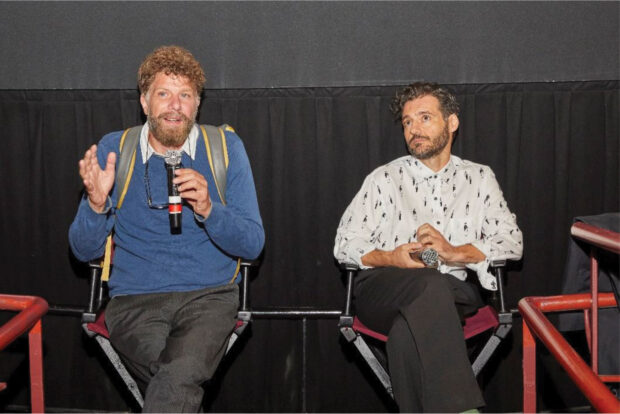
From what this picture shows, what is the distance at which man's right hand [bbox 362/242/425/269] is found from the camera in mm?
2803

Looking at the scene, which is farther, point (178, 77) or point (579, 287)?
point (178, 77)

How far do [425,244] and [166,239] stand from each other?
107 centimetres

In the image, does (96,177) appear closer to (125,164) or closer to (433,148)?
(125,164)

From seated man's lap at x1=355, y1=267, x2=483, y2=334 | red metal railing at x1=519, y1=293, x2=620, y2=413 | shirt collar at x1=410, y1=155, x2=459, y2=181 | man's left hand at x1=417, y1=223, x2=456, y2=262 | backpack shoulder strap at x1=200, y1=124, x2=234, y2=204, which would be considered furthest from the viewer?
shirt collar at x1=410, y1=155, x2=459, y2=181

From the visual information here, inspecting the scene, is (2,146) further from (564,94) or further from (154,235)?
(564,94)

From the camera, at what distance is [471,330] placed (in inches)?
105

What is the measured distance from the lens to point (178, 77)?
9.14 ft

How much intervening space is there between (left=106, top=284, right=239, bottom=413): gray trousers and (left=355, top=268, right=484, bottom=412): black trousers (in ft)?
1.94

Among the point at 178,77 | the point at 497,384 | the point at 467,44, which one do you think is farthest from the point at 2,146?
the point at 497,384

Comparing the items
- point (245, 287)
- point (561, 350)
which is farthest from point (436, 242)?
point (561, 350)

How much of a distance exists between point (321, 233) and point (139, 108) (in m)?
1.13

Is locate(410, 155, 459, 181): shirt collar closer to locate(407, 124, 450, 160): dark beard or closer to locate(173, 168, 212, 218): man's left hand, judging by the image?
locate(407, 124, 450, 160): dark beard

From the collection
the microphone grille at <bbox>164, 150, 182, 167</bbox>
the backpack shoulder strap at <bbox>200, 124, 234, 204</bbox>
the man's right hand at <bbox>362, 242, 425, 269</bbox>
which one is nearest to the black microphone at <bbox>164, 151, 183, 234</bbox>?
the microphone grille at <bbox>164, 150, 182, 167</bbox>

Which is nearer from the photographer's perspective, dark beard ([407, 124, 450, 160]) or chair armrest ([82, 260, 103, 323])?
chair armrest ([82, 260, 103, 323])
